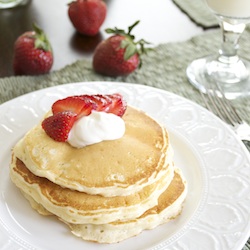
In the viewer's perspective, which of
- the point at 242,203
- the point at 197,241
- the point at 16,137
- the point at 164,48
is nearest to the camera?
the point at 197,241

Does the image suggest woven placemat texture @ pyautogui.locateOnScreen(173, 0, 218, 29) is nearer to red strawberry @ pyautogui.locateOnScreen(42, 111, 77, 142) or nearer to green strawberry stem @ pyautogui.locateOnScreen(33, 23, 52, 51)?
green strawberry stem @ pyautogui.locateOnScreen(33, 23, 52, 51)

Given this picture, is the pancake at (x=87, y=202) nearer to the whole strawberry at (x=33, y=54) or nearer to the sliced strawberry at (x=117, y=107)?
the sliced strawberry at (x=117, y=107)

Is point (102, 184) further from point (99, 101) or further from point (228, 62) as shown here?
point (228, 62)

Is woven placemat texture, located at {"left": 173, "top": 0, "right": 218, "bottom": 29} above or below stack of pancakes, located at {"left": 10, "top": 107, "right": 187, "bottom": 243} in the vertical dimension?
below

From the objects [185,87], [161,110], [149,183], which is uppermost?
[149,183]

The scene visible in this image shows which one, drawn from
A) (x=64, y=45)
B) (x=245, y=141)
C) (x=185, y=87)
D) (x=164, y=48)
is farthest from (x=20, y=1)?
(x=245, y=141)

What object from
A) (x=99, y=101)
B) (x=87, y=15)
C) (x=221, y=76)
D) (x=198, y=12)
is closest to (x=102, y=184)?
(x=99, y=101)

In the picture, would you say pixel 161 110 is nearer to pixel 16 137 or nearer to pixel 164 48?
pixel 16 137

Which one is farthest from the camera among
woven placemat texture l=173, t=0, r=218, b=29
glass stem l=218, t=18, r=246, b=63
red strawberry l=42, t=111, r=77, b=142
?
woven placemat texture l=173, t=0, r=218, b=29

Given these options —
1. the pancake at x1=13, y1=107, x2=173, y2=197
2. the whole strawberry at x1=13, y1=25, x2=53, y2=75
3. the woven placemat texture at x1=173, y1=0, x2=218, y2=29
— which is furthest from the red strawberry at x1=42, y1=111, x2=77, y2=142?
the woven placemat texture at x1=173, y1=0, x2=218, y2=29
